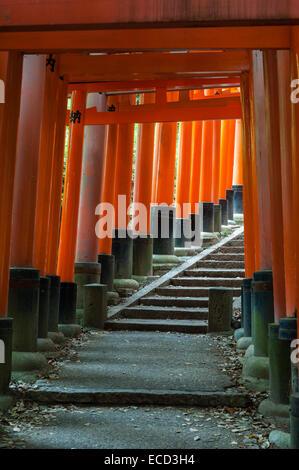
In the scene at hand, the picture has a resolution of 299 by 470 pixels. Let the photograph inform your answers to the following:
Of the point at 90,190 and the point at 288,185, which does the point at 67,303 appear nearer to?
the point at 90,190

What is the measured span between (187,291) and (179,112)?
11.8 feet

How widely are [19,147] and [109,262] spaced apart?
5.48 meters

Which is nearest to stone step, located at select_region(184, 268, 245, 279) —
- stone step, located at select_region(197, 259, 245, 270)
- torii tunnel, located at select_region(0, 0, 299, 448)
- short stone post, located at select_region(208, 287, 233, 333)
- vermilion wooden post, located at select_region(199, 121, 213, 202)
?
stone step, located at select_region(197, 259, 245, 270)

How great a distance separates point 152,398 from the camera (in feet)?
21.5

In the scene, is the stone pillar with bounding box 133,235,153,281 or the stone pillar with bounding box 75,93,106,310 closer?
the stone pillar with bounding box 75,93,106,310

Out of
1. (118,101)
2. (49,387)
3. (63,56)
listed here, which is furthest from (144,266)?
(49,387)

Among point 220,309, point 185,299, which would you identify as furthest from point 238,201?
point 220,309

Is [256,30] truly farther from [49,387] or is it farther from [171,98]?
[171,98]

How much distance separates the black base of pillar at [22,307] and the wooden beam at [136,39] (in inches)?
112

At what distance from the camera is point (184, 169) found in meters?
18.4

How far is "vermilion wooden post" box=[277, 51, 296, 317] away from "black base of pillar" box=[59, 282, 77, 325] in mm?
5336

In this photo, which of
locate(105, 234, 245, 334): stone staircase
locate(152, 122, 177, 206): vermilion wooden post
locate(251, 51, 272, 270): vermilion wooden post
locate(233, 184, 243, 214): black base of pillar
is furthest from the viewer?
locate(233, 184, 243, 214): black base of pillar

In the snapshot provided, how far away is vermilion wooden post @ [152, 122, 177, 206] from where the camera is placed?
16516mm

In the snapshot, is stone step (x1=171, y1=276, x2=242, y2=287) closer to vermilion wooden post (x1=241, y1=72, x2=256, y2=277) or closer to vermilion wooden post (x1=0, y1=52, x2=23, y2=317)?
vermilion wooden post (x1=241, y1=72, x2=256, y2=277)
